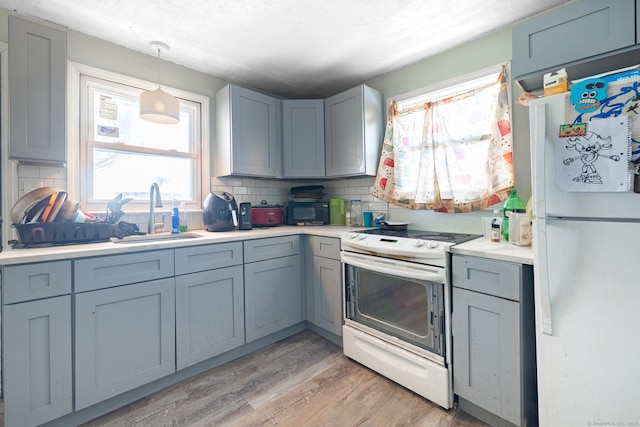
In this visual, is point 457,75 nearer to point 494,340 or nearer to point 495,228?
point 495,228

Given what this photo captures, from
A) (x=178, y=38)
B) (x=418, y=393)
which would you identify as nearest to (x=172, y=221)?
(x=178, y=38)

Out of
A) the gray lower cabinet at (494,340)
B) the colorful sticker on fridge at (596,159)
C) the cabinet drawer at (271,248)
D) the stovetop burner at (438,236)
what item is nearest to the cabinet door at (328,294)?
the cabinet drawer at (271,248)

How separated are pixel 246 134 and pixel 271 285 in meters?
1.39

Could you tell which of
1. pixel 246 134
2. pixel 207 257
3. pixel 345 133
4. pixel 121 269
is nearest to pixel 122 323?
pixel 121 269

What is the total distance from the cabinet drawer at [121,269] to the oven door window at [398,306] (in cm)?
125

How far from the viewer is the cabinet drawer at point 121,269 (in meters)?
1.49

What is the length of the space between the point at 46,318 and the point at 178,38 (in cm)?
196

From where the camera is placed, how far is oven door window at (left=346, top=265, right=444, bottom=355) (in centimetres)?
164

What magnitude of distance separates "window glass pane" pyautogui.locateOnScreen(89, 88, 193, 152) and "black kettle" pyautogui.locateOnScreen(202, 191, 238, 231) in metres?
0.65

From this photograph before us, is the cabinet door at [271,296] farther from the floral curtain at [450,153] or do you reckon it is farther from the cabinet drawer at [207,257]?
the floral curtain at [450,153]

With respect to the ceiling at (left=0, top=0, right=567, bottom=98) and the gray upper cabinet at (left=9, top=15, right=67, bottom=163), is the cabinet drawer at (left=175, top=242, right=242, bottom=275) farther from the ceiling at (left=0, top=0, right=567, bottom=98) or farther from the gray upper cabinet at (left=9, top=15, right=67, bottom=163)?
the ceiling at (left=0, top=0, right=567, bottom=98)

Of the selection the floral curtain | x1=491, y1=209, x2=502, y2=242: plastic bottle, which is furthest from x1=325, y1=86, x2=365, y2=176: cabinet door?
x1=491, y1=209, x2=502, y2=242: plastic bottle

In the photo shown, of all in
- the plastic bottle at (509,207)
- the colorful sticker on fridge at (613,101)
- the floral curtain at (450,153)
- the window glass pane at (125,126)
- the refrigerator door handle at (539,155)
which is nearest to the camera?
the colorful sticker on fridge at (613,101)

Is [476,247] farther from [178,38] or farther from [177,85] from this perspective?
[177,85]
